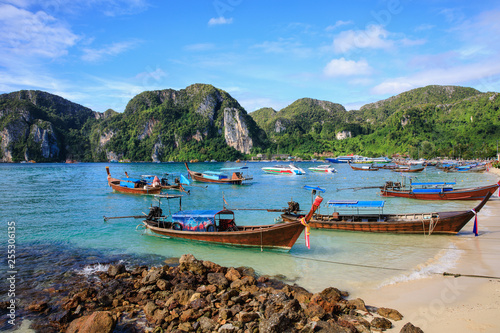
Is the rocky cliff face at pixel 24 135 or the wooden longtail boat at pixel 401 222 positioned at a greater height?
the rocky cliff face at pixel 24 135

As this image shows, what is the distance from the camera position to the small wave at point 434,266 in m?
12.2

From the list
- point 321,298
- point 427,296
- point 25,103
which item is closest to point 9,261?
Result: point 321,298

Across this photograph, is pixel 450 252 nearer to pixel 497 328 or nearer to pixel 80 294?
pixel 497 328

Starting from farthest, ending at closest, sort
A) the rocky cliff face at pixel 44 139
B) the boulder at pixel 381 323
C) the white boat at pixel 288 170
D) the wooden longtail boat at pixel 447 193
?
1. the rocky cliff face at pixel 44 139
2. the white boat at pixel 288 170
3. the wooden longtail boat at pixel 447 193
4. the boulder at pixel 381 323

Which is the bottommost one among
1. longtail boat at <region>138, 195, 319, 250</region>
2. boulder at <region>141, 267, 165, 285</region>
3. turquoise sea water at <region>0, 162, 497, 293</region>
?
turquoise sea water at <region>0, 162, 497, 293</region>

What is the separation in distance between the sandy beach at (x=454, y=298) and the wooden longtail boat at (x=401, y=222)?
10.2 ft

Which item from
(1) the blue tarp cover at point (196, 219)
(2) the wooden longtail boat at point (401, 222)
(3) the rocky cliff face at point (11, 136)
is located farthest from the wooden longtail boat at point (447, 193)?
(3) the rocky cliff face at point (11, 136)

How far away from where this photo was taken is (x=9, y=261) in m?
Result: 15.2

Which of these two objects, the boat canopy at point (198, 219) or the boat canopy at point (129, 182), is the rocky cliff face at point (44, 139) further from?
the boat canopy at point (198, 219)

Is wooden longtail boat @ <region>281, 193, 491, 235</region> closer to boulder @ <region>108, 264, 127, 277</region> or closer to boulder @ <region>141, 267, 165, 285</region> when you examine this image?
boulder @ <region>141, 267, 165, 285</region>

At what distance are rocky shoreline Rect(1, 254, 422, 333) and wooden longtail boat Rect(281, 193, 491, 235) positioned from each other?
7.16 m

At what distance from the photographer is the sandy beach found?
8.50 meters

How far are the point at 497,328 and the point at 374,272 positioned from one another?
5055 millimetres

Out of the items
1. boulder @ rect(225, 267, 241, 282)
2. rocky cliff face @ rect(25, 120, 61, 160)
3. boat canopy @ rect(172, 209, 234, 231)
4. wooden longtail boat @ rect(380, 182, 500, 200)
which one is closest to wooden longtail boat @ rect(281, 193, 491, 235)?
boat canopy @ rect(172, 209, 234, 231)
